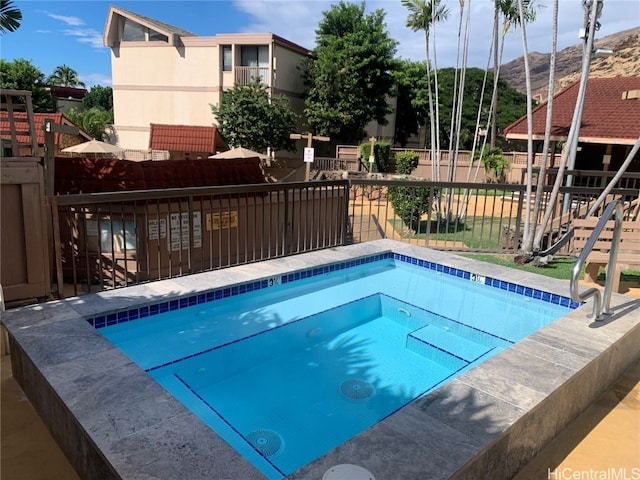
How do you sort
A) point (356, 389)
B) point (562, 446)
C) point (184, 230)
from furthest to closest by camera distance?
point (184, 230) → point (356, 389) → point (562, 446)

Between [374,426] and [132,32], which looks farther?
[132,32]

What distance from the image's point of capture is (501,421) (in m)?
2.47

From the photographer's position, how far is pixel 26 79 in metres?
29.6

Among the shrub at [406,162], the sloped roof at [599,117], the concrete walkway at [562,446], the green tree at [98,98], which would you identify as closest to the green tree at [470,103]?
the shrub at [406,162]

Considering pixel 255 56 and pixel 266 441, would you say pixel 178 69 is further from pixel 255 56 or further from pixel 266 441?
pixel 266 441

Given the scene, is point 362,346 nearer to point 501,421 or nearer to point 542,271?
point 501,421

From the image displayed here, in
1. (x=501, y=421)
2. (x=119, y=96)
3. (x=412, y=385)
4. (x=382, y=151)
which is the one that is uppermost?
(x=119, y=96)

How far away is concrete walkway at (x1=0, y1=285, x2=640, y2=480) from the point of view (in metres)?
2.52

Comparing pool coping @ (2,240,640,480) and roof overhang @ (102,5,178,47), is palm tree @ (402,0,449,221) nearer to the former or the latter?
pool coping @ (2,240,640,480)

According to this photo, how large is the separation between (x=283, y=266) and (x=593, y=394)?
3392mm

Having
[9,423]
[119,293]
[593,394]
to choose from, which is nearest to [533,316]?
[593,394]

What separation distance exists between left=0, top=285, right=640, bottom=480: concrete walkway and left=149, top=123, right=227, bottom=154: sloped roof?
19.2 meters

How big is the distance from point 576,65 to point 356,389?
97.9 m

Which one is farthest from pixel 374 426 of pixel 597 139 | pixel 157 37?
pixel 157 37
